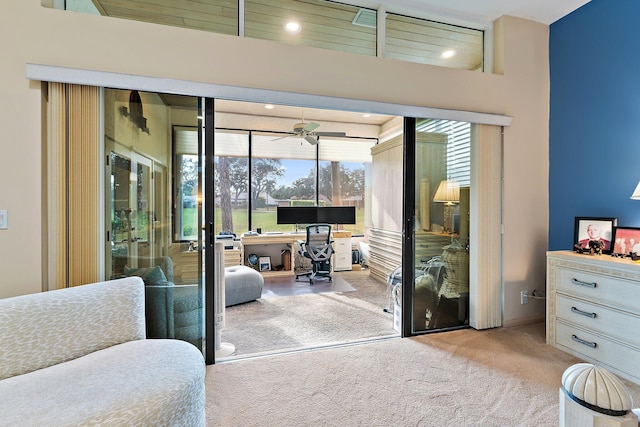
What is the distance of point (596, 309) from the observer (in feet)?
7.67

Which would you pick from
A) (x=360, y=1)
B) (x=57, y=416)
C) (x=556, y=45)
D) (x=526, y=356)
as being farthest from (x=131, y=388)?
(x=556, y=45)

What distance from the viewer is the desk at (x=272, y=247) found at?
18.1 ft

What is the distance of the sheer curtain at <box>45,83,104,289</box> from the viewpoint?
199 cm

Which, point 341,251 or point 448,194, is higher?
point 448,194

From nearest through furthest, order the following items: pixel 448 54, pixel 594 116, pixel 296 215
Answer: pixel 594 116 < pixel 448 54 < pixel 296 215

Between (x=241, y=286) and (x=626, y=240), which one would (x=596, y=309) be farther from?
(x=241, y=286)

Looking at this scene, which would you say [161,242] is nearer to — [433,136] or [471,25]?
[433,136]

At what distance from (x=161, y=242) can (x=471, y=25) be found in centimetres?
347

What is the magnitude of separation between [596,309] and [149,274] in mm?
3365

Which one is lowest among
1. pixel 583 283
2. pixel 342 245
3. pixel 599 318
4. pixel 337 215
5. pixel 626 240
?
pixel 599 318

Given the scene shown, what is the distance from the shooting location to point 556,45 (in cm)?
307

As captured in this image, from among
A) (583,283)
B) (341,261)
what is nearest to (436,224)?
(583,283)

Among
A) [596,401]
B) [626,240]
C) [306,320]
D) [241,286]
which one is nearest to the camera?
[596,401]

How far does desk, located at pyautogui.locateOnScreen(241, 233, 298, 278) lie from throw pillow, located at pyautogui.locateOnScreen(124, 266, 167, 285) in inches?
123
